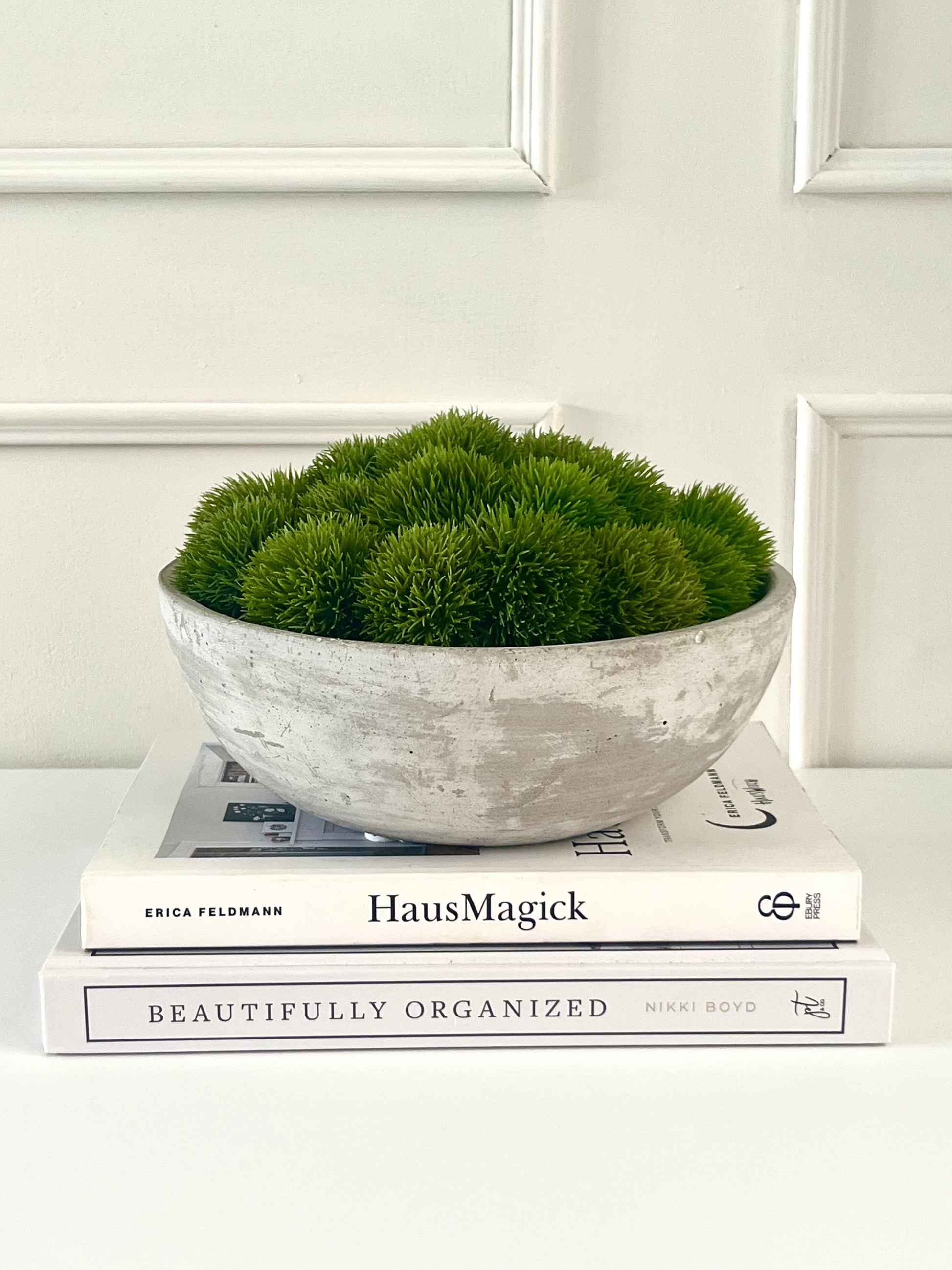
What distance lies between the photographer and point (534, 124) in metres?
0.85

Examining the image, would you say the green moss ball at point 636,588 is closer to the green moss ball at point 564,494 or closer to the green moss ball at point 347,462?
the green moss ball at point 564,494

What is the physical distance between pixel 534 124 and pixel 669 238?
0.40 feet

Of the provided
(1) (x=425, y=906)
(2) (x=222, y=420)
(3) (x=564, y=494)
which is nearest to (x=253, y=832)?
(1) (x=425, y=906)

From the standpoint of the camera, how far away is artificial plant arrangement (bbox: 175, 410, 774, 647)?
1.61 ft

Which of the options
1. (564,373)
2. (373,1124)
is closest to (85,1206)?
(373,1124)

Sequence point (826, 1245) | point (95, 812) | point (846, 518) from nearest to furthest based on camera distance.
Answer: point (826, 1245) < point (95, 812) < point (846, 518)

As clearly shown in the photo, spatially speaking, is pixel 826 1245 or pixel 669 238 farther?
pixel 669 238

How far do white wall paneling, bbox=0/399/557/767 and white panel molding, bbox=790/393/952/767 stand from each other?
189 millimetres

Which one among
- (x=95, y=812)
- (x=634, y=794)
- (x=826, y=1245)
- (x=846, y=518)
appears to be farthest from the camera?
(x=846, y=518)

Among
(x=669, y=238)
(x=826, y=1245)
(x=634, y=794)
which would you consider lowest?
(x=826, y=1245)

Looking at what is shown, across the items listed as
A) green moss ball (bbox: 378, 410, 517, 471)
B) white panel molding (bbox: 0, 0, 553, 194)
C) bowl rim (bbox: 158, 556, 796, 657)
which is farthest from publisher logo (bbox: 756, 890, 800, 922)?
white panel molding (bbox: 0, 0, 553, 194)

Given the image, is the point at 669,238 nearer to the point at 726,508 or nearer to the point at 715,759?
the point at 726,508

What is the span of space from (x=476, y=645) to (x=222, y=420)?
1.50 ft

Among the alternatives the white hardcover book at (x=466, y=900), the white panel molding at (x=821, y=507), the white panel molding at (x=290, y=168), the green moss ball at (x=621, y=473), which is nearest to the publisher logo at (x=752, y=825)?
the white hardcover book at (x=466, y=900)
